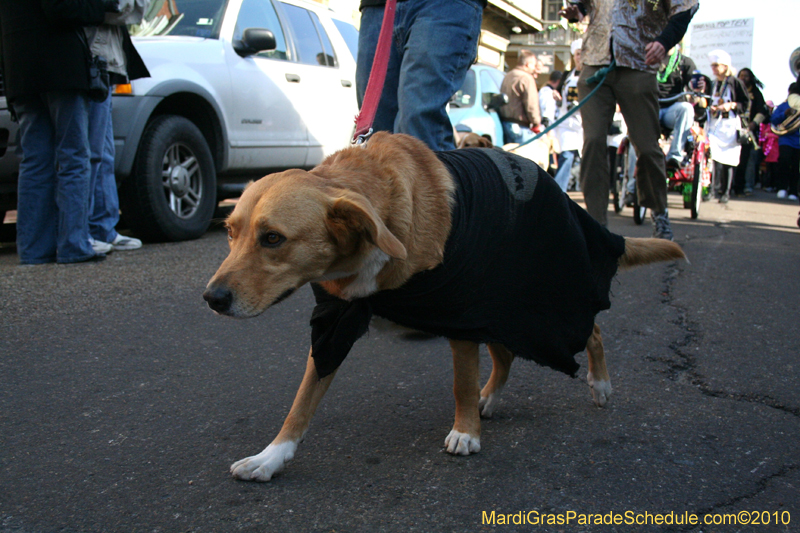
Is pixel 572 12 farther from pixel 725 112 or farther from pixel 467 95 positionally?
pixel 725 112

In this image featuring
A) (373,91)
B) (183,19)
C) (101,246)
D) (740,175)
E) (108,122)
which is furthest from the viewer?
(740,175)

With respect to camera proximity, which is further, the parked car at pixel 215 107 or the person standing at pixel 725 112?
the person standing at pixel 725 112

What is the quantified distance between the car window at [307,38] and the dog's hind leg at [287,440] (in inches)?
216

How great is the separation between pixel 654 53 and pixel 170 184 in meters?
3.79

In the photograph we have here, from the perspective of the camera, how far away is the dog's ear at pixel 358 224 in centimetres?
184

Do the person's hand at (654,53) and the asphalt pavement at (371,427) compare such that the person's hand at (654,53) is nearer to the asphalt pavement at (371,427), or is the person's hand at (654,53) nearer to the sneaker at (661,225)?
the sneaker at (661,225)

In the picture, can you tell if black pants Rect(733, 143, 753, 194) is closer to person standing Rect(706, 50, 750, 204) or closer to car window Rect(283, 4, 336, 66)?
person standing Rect(706, 50, 750, 204)

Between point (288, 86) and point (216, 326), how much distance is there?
149 inches

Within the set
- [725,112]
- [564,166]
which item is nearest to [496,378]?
[564,166]

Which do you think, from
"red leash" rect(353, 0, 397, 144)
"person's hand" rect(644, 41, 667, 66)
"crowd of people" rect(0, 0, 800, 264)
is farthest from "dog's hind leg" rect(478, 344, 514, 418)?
"person's hand" rect(644, 41, 667, 66)

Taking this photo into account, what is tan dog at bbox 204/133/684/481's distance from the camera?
1929 mm

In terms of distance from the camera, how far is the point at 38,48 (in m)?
4.52

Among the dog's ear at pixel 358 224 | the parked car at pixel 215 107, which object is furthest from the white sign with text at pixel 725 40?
the dog's ear at pixel 358 224

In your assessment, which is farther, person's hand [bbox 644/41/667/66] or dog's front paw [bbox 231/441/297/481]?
person's hand [bbox 644/41/667/66]
